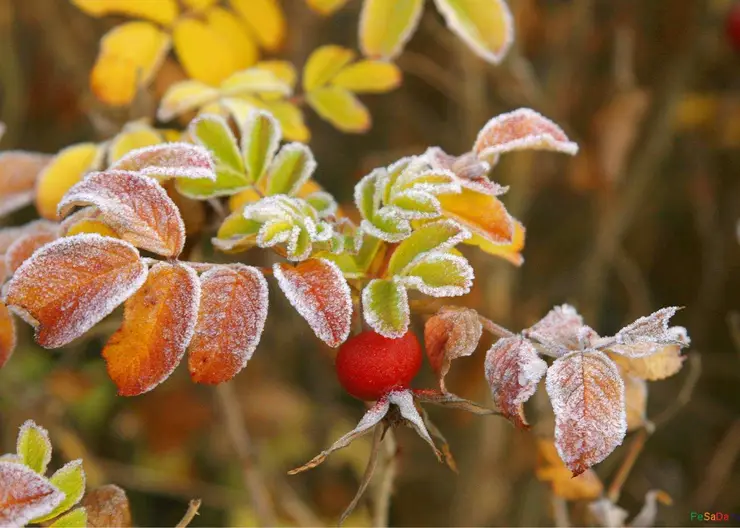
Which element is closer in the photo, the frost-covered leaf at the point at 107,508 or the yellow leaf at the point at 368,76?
the frost-covered leaf at the point at 107,508

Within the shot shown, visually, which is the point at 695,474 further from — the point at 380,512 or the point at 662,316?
the point at 662,316

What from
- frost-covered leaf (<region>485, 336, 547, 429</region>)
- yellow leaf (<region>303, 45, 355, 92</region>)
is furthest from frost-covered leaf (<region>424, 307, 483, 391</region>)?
yellow leaf (<region>303, 45, 355, 92</region>)

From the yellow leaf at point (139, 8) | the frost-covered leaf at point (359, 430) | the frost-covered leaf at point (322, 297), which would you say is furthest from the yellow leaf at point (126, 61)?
the frost-covered leaf at point (359, 430)

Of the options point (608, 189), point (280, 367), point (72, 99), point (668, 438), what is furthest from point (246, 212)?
point (72, 99)

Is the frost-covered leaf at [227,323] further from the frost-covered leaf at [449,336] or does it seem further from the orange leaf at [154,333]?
the frost-covered leaf at [449,336]

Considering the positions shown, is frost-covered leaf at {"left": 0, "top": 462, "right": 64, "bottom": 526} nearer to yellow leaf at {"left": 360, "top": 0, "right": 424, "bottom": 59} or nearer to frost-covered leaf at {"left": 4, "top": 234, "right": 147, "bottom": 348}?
frost-covered leaf at {"left": 4, "top": 234, "right": 147, "bottom": 348}

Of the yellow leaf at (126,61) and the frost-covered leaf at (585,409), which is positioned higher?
the yellow leaf at (126,61)

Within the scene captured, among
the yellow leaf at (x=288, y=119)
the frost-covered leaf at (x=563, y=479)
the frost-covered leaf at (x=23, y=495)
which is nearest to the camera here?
the frost-covered leaf at (x=23, y=495)
